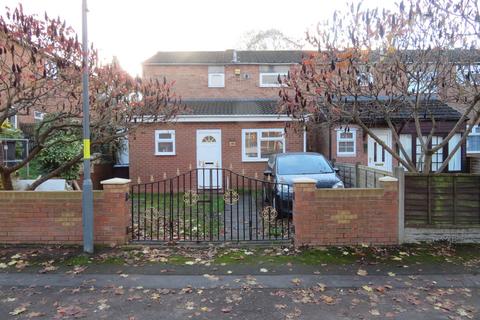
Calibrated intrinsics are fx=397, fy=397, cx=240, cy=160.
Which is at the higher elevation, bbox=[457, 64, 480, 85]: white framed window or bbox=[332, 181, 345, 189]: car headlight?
bbox=[457, 64, 480, 85]: white framed window

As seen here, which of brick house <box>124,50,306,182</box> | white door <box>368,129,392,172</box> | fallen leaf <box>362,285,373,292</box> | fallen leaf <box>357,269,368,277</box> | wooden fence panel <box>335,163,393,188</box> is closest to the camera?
fallen leaf <box>362,285,373,292</box>

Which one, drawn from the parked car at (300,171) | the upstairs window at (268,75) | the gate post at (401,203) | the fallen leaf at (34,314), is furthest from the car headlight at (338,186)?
the upstairs window at (268,75)

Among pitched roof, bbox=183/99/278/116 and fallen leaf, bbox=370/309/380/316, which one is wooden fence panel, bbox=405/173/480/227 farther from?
pitched roof, bbox=183/99/278/116

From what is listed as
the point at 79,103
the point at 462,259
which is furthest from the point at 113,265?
the point at 462,259

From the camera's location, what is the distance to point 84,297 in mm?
4637

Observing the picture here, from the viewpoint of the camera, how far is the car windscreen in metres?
10.2

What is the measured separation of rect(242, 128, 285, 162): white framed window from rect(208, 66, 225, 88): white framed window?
460 cm

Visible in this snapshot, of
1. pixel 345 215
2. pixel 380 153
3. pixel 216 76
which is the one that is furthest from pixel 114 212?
pixel 216 76

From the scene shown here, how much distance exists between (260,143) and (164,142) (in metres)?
3.78

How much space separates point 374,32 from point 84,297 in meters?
5.73

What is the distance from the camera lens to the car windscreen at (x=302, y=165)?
10.2 meters

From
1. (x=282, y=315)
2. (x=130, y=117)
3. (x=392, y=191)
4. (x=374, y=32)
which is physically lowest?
(x=282, y=315)

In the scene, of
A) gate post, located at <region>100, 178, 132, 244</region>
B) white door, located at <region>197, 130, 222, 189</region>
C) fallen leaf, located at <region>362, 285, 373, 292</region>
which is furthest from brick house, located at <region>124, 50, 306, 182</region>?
fallen leaf, located at <region>362, 285, 373, 292</region>

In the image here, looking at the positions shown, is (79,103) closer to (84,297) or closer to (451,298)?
(84,297)
